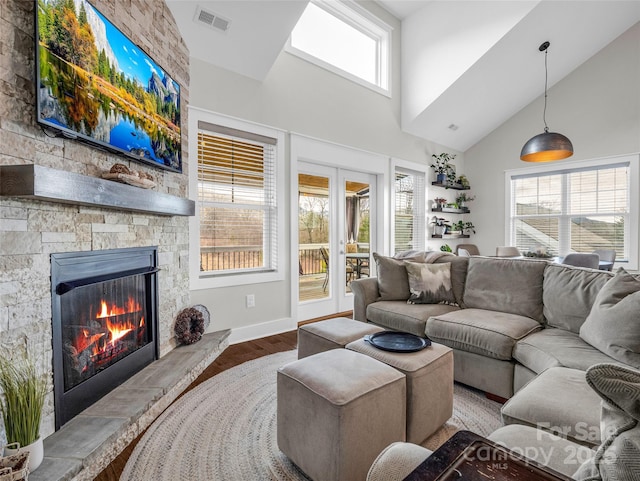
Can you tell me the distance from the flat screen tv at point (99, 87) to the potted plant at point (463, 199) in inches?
204

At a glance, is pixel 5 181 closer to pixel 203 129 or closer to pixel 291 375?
pixel 291 375

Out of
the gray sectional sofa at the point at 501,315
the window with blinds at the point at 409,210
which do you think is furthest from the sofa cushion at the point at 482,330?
the window with blinds at the point at 409,210

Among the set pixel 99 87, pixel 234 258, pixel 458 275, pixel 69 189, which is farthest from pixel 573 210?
pixel 69 189

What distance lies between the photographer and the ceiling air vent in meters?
2.78

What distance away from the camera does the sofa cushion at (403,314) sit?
8.75ft

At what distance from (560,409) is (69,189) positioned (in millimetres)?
2297

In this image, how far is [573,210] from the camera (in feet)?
17.6

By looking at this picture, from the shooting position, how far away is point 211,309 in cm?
323

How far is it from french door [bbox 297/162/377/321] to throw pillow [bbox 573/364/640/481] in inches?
141

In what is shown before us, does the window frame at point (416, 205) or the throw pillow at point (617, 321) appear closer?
the throw pillow at point (617, 321)

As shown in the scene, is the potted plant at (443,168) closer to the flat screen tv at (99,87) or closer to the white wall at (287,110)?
the white wall at (287,110)

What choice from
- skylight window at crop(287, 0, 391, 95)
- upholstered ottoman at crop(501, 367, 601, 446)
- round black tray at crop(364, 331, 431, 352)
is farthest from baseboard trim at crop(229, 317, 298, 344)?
skylight window at crop(287, 0, 391, 95)

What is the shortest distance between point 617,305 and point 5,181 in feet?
9.97

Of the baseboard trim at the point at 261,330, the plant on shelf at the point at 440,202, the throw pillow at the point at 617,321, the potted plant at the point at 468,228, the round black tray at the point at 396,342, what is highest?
the plant on shelf at the point at 440,202
